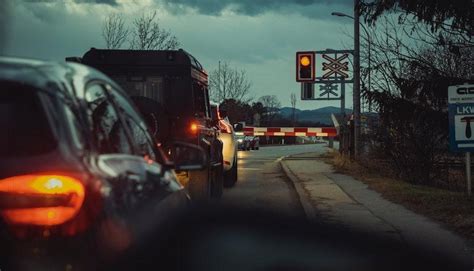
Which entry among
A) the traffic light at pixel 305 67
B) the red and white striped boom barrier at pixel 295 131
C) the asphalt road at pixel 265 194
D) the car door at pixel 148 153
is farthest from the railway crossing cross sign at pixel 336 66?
the car door at pixel 148 153

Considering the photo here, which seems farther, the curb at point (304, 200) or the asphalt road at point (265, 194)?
the asphalt road at point (265, 194)

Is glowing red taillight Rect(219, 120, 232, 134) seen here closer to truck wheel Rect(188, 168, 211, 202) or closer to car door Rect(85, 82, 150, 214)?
truck wheel Rect(188, 168, 211, 202)

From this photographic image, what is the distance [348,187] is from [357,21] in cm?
896

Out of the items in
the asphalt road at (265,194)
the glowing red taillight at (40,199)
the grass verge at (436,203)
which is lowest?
the asphalt road at (265,194)

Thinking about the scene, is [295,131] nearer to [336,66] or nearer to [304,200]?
[336,66]

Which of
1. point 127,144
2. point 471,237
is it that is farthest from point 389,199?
point 127,144

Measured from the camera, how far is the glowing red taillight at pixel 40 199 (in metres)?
2.32

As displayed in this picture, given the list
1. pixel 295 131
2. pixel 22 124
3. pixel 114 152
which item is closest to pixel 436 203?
pixel 114 152

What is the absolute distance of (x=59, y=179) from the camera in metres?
2.37

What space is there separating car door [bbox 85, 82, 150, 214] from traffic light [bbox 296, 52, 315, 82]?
1969cm

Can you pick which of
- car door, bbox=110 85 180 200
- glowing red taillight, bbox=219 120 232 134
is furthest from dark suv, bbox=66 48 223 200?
car door, bbox=110 85 180 200

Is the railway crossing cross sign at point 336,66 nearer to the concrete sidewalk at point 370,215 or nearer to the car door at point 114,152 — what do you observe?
the concrete sidewalk at point 370,215

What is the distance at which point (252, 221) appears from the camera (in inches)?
224

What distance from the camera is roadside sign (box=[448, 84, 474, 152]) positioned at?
37.2 ft
